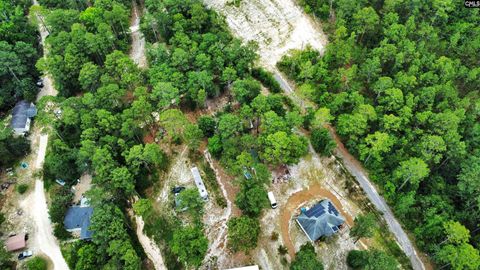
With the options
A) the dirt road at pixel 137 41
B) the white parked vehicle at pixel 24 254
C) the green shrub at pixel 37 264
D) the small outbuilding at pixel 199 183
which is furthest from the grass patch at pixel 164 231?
the dirt road at pixel 137 41

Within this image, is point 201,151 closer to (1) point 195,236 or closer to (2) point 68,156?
(1) point 195,236

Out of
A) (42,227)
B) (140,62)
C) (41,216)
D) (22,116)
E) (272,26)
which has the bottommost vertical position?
(42,227)

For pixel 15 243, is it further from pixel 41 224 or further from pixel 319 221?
pixel 319 221

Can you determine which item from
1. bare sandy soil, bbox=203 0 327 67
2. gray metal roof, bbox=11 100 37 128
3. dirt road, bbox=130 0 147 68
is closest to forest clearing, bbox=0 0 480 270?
gray metal roof, bbox=11 100 37 128

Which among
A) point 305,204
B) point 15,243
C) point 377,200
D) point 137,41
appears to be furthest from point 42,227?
point 377,200

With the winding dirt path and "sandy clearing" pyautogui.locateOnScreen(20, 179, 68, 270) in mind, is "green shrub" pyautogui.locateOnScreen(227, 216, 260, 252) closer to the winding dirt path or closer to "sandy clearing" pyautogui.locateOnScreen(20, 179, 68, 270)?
the winding dirt path
